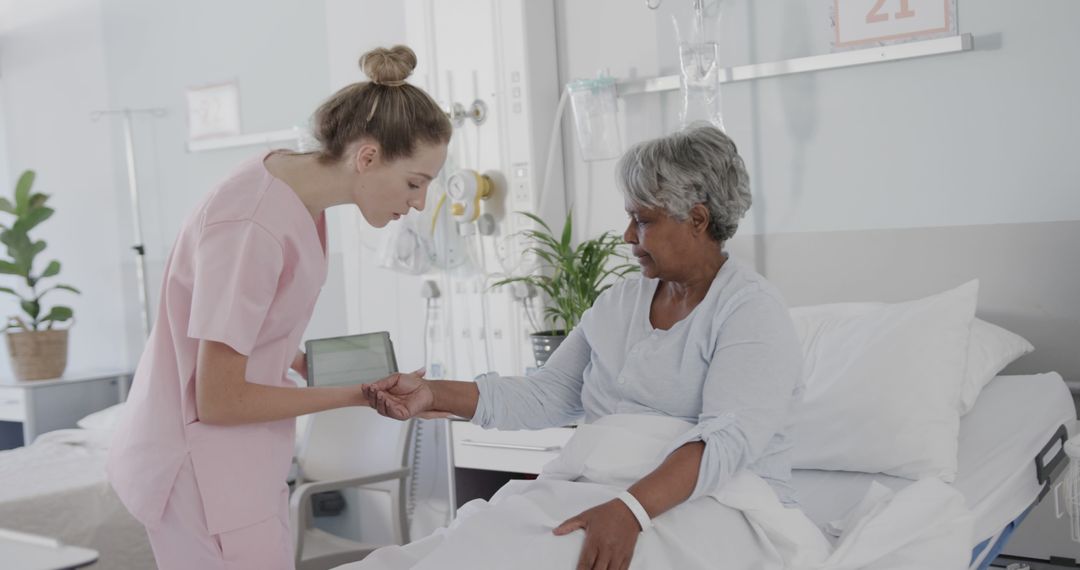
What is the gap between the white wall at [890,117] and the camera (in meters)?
2.54

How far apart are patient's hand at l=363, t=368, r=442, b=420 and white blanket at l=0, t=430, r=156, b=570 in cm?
151

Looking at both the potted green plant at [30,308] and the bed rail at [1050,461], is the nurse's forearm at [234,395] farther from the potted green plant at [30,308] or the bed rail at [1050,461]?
the potted green plant at [30,308]

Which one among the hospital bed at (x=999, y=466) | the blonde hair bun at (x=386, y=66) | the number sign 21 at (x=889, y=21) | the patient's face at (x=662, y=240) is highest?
the number sign 21 at (x=889, y=21)

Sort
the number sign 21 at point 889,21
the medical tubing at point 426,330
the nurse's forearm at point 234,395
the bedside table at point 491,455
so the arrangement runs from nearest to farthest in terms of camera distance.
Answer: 1. the nurse's forearm at point 234,395
2. the number sign 21 at point 889,21
3. the bedside table at point 491,455
4. the medical tubing at point 426,330

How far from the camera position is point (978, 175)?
2.64 m

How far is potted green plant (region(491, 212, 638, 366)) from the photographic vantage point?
296 cm

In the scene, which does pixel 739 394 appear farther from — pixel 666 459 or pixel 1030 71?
pixel 1030 71

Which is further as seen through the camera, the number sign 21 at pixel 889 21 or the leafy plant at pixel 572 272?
the leafy plant at pixel 572 272

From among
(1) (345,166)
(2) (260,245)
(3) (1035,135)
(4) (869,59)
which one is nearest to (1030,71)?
(3) (1035,135)

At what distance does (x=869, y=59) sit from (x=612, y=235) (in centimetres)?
87

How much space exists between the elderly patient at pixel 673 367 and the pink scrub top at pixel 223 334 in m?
0.24

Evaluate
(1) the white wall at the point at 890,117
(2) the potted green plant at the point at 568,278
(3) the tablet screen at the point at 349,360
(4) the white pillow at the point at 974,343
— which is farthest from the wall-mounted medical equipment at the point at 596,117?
(3) the tablet screen at the point at 349,360

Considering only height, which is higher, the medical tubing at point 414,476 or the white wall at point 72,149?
the white wall at point 72,149

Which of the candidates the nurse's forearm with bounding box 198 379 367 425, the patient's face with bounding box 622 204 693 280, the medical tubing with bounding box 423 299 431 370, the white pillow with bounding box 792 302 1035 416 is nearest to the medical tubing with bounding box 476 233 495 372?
the medical tubing with bounding box 423 299 431 370
